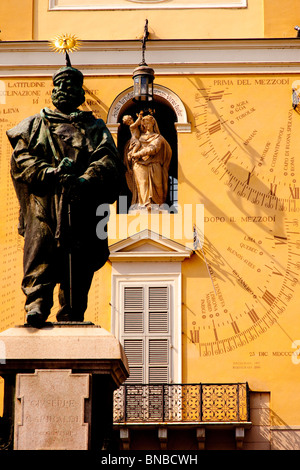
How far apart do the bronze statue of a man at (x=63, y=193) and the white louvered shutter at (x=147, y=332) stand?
10.9 meters

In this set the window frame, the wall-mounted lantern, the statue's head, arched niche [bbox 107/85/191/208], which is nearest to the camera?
the statue's head

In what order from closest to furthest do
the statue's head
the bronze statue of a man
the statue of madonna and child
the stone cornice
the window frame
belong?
the bronze statue of a man < the statue's head < the window frame < the statue of madonna and child < the stone cornice

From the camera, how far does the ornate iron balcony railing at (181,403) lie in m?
17.8

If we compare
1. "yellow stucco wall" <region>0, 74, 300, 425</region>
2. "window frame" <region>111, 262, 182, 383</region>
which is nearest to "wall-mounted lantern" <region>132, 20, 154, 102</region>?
"yellow stucco wall" <region>0, 74, 300, 425</region>

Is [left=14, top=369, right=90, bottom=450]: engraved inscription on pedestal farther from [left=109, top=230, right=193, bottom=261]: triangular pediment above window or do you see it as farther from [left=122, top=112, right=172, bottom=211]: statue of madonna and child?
[left=122, top=112, right=172, bottom=211]: statue of madonna and child

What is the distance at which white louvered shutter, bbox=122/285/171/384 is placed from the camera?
1816cm

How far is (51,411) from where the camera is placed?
21.2ft

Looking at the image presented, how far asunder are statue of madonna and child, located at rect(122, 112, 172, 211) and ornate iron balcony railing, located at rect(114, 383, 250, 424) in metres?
2.94

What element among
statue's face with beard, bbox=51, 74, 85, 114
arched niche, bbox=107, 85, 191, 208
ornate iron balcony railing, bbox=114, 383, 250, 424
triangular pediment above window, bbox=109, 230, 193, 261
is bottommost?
ornate iron balcony railing, bbox=114, 383, 250, 424

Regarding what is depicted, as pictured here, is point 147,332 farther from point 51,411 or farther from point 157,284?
point 51,411

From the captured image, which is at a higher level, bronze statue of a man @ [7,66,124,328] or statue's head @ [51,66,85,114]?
statue's head @ [51,66,85,114]

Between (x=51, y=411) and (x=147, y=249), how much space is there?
39.3 ft

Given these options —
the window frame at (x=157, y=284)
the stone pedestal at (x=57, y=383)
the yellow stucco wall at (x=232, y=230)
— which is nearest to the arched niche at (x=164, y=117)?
the yellow stucco wall at (x=232, y=230)

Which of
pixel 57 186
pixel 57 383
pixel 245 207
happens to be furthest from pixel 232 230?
pixel 57 383
